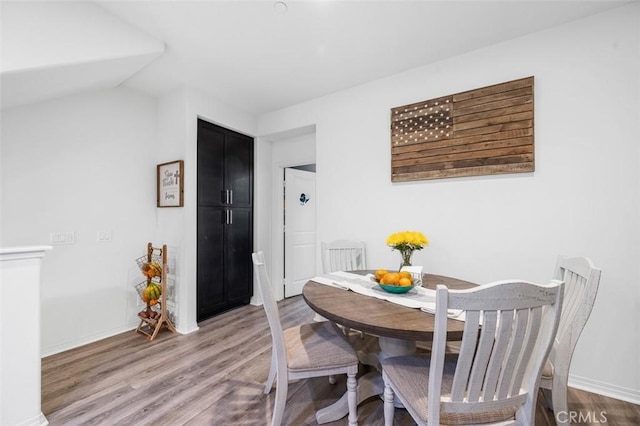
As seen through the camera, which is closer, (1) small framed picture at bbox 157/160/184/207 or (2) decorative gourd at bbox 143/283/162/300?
(2) decorative gourd at bbox 143/283/162/300

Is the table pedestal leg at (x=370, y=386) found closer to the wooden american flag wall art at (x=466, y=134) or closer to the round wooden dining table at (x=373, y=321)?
the round wooden dining table at (x=373, y=321)

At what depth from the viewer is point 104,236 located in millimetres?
2744

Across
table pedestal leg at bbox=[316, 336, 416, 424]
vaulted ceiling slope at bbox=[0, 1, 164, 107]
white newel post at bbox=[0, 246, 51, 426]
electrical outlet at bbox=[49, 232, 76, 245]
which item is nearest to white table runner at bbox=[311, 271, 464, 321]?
table pedestal leg at bbox=[316, 336, 416, 424]

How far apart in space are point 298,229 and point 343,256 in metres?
1.61

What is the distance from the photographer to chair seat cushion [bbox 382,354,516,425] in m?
1.03

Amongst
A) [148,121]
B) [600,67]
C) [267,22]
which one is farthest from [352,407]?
[148,121]

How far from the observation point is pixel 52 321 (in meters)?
2.40

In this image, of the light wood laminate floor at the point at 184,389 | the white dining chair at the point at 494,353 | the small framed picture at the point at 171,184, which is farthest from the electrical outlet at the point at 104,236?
the white dining chair at the point at 494,353

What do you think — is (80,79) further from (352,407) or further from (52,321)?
(352,407)

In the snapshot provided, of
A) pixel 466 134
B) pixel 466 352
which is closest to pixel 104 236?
pixel 466 352

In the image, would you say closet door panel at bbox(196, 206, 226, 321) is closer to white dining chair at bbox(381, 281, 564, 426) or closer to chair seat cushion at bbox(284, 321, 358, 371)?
chair seat cushion at bbox(284, 321, 358, 371)

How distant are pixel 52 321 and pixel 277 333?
7.80 ft

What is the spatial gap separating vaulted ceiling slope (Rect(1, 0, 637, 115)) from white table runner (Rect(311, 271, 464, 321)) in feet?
6.28

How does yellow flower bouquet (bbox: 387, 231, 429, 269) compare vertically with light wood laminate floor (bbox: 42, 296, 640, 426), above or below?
above
